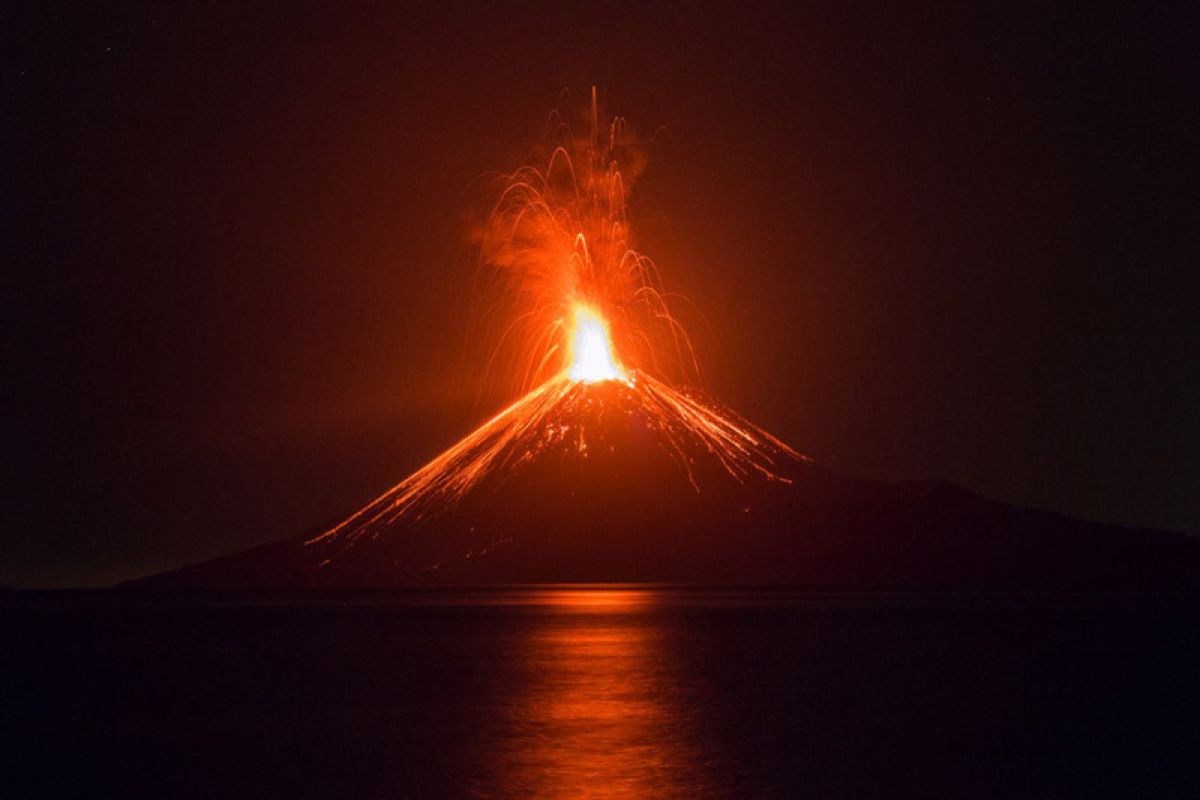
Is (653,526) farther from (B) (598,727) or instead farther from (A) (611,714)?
(B) (598,727)

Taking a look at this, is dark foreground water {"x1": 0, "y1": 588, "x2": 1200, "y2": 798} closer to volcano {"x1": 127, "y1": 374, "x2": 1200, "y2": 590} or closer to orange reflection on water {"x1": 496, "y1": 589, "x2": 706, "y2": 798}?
orange reflection on water {"x1": 496, "y1": 589, "x2": 706, "y2": 798}

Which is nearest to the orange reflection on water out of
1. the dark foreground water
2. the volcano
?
the dark foreground water

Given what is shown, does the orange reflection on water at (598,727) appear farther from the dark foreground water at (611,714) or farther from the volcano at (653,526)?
the volcano at (653,526)

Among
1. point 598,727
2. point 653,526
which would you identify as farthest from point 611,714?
point 653,526

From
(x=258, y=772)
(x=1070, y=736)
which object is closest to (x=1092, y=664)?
(x=1070, y=736)

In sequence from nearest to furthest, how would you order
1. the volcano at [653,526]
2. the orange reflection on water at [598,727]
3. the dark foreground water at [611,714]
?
the orange reflection on water at [598,727] → the dark foreground water at [611,714] → the volcano at [653,526]

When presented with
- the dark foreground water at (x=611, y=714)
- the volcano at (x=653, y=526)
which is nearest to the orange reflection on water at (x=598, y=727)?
the dark foreground water at (x=611, y=714)
